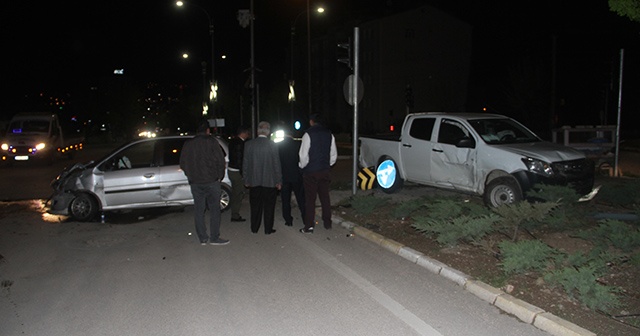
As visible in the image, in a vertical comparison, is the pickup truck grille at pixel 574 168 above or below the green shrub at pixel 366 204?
above

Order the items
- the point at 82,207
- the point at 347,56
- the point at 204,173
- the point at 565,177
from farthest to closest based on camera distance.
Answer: the point at 347,56 → the point at 82,207 → the point at 565,177 → the point at 204,173

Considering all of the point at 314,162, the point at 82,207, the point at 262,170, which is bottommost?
the point at 82,207

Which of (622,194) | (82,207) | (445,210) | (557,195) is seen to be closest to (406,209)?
(445,210)

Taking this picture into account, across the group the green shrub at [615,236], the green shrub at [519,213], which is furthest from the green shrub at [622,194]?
the green shrub at [519,213]

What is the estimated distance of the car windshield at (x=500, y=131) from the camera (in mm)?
11398

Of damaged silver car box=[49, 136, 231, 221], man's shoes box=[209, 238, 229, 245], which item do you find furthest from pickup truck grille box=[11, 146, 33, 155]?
man's shoes box=[209, 238, 229, 245]

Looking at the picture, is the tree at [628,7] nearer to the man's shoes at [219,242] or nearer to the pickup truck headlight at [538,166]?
the pickup truck headlight at [538,166]

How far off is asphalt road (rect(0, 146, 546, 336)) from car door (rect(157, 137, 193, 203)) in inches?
61.4

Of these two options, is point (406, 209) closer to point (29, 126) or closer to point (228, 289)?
point (228, 289)

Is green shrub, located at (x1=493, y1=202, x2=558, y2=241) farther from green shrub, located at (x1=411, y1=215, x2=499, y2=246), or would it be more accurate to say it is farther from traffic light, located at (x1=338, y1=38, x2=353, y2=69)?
traffic light, located at (x1=338, y1=38, x2=353, y2=69)

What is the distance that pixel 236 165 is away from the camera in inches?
400

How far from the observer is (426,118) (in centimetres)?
1258

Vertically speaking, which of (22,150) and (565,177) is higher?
(565,177)

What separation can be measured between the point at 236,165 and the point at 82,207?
3486mm
